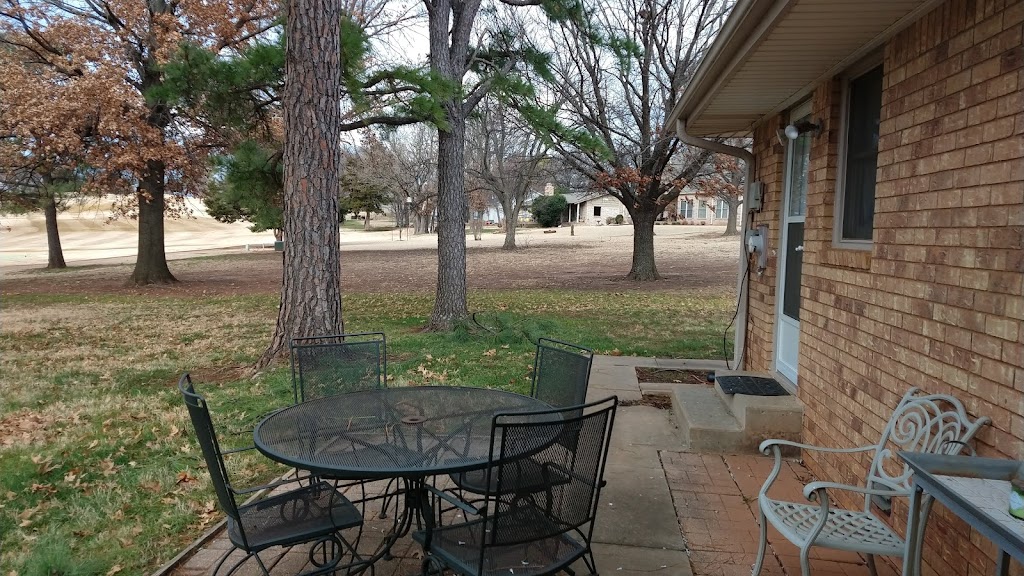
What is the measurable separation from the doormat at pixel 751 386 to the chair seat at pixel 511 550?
2.58 m

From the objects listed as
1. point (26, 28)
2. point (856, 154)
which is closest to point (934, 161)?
point (856, 154)

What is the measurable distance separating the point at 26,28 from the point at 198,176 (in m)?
5.24

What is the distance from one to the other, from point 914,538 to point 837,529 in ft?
1.42

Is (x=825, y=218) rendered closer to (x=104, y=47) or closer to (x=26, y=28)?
(x=104, y=47)

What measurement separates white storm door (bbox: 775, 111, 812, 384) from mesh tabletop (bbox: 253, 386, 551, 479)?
2.64m

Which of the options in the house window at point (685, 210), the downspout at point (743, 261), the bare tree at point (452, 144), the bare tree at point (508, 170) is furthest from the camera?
the house window at point (685, 210)

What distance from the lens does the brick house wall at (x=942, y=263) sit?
Answer: 2.14m

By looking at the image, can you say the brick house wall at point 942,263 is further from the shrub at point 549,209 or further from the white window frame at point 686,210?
the shrub at point 549,209

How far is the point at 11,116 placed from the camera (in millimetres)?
13953

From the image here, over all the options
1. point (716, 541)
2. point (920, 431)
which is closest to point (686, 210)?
point (716, 541)

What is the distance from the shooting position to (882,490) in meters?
2.37

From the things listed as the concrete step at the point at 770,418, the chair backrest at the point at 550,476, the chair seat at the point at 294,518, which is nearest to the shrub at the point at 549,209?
the concrete step at the point at 770,418

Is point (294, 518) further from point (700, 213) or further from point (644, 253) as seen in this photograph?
point (700, 213)

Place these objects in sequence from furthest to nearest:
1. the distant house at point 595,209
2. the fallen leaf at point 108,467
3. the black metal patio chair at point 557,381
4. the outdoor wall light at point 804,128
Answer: the distant house at point 595,209 < the fallen leaf at point 108,467 < the outdoor wall light at point 804,128 < the black metal patio chair at point 557,381
